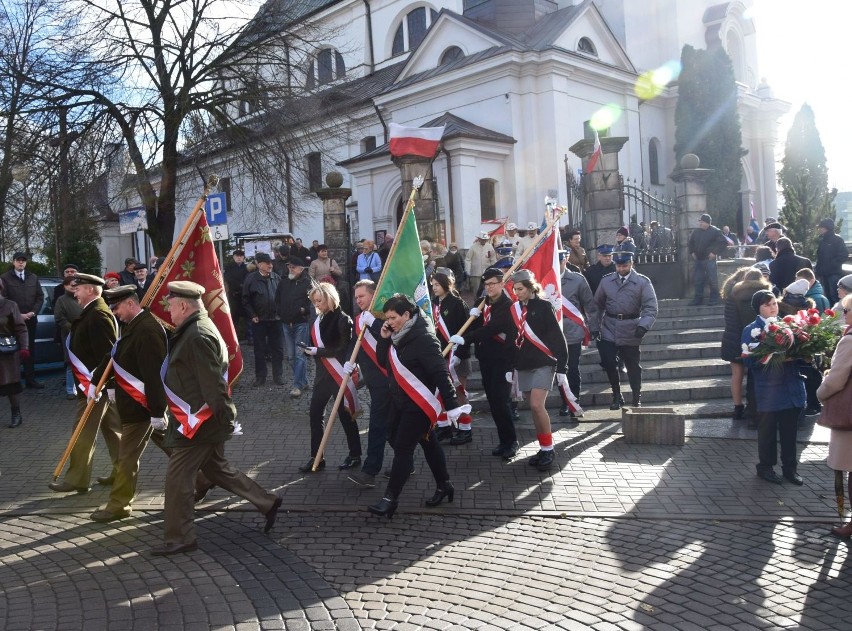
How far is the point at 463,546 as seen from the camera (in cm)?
604

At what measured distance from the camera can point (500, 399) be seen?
8.59 m

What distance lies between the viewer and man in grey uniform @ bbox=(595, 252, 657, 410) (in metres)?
10.3

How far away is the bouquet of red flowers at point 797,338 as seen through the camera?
7.23m

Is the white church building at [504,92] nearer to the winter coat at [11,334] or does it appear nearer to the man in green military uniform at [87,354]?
the winter coat at [11,334]

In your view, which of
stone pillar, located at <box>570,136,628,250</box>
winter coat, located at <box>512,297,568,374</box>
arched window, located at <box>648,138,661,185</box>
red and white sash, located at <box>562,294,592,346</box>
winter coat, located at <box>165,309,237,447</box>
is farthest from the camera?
arched window, located at <box>648,138,661,185</box>

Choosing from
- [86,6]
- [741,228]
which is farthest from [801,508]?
[741,228]

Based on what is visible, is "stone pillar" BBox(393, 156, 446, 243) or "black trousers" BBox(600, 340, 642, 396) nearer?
"black trousers" BBox(600, 340, 642, 396)

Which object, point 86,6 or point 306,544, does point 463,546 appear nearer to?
point 306,544

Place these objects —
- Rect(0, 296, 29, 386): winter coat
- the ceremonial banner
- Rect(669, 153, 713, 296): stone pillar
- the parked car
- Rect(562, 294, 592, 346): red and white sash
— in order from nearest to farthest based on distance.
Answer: the ceremonial banner, Rect(0, 296, 29, 386): winter coat, Rect(562, 294, 592, 346): red and white sash, the parked car, Rect(669, 153, 713, 296): stone pillar

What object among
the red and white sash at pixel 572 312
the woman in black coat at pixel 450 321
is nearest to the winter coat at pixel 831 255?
the red and white sash at pixel 572 312

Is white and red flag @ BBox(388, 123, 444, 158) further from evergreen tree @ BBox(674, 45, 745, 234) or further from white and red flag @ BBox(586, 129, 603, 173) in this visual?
evergreen tree @ BBox(674, 45, 745, 234)

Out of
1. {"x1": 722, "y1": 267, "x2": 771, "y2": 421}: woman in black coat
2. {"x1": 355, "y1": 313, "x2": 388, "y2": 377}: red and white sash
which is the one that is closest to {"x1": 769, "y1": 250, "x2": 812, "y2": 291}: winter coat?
{"x1": 722, "y1": 267, "x2": 771, "y2": 421}: woman in black coat

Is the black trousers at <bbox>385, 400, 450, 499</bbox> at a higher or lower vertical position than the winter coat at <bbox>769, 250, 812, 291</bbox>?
lower

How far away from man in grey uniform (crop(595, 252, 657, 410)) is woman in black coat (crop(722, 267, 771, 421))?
2.93 ft
